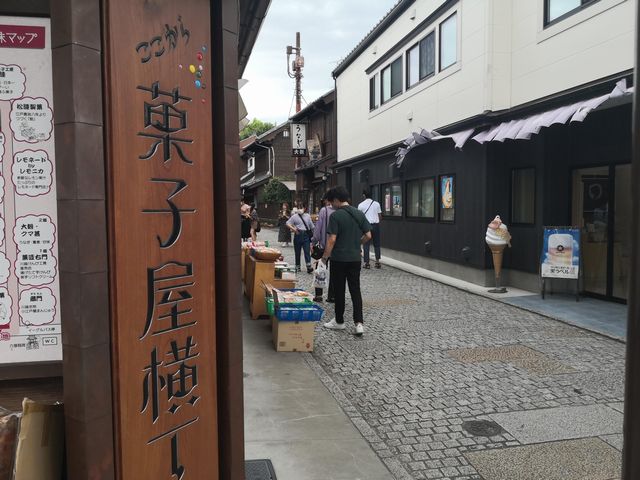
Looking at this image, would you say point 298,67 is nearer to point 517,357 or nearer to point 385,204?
point 385,204

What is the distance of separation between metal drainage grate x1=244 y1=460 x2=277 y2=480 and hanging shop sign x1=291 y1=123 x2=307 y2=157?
26.1 m

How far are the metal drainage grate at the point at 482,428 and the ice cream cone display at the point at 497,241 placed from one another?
6484 millimetres

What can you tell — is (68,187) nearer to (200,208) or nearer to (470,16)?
(200,208)

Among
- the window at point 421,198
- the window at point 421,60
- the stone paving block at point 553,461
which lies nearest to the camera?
the stone paving block at point 553,461

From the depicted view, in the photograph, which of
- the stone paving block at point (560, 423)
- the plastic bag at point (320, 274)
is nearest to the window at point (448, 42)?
the plastic bag at point (320, 274)

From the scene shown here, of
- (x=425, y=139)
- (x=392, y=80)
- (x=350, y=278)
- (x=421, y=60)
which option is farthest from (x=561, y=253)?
(x=392, y=80)

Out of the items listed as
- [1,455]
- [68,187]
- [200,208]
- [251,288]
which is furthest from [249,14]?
[251,288]

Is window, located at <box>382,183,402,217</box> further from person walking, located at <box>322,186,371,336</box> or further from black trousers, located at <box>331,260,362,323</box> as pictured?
black trousers, located at <box>331,260,362,323</box>

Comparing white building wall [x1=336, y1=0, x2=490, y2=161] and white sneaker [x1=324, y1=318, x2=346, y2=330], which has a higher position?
white building wall [x1=336, y1=0, x2=490, y2=161]

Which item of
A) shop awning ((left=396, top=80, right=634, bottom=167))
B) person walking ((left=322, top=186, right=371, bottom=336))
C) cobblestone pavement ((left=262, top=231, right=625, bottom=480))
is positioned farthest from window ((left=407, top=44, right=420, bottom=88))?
person walking ((left=322, top=186, right=371, bottom=336))

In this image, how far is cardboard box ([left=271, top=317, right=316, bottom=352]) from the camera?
6.80 meters

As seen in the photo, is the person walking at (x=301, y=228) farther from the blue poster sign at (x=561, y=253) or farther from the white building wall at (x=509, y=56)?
the blue poster sign at (x=561, y=253)

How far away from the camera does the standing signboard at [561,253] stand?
9.50 m

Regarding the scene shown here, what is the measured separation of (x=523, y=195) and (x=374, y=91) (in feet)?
30.1
